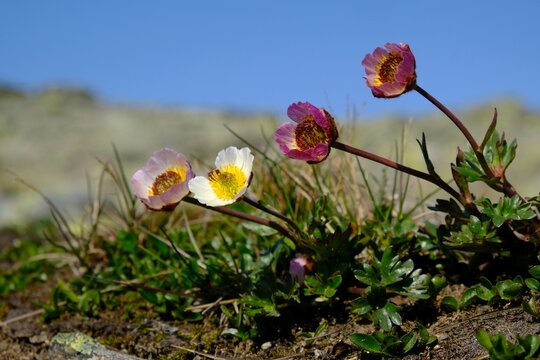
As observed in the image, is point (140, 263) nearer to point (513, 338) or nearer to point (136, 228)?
point (136, 228)

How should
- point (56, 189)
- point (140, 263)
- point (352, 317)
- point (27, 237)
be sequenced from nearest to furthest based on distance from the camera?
1. point (352, 317)
2. point (140, 263)
3. point (27, 237)
4. point (56, 189)

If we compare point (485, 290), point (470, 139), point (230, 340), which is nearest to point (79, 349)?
point (230, 340)

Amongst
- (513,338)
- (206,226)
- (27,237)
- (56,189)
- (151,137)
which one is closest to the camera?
(513,338)

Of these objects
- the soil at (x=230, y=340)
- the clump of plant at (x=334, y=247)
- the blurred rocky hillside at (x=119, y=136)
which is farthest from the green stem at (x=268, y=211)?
the blurred rocky hillside at (x=119, y=136)

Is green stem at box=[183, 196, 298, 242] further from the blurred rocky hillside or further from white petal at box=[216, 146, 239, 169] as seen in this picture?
the blurred rocky hillside

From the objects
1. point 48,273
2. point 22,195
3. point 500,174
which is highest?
point 500,174

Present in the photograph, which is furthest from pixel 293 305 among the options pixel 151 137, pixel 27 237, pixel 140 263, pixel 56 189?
pixel 151 137

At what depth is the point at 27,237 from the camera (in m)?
4.33

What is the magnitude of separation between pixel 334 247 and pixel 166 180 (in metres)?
0.58

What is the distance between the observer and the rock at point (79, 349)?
7.52 ft

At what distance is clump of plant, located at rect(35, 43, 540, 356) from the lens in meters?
1.91

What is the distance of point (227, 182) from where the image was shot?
6.50ft

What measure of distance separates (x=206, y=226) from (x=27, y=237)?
5.22 feet

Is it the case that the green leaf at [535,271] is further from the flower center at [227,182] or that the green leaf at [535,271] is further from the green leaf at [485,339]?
the flower center at [227,182]
